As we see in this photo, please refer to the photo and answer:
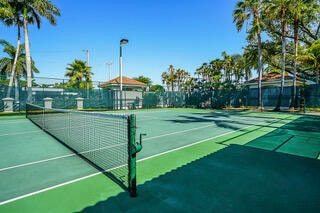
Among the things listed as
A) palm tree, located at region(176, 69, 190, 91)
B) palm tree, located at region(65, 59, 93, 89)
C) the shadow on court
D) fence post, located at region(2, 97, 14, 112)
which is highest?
palm tree, located at region(176, 69, 190, 91)

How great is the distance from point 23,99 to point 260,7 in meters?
A: 23.7

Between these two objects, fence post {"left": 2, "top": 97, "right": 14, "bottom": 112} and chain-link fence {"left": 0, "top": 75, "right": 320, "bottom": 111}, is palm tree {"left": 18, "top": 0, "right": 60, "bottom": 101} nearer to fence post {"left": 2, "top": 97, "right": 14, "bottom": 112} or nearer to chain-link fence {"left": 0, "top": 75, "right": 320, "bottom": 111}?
Answer: chain-link fence {"left": 0, "top": 75, "right": 320, "bottom": 111}

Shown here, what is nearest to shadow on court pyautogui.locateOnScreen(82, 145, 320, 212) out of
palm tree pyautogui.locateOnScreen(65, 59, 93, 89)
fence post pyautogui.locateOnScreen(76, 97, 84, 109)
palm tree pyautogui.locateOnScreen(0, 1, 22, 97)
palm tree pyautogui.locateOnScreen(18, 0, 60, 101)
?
fence post pyautogui.locateOnScreen(76, 97, 84, 109)

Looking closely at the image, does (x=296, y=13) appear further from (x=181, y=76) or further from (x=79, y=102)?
(x=181, y=76)

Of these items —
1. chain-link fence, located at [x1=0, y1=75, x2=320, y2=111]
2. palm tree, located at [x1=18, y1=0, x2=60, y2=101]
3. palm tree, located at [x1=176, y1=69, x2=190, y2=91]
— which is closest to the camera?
chain-link fence, located at [x1=0, y1=75, x2=320, y2=111]

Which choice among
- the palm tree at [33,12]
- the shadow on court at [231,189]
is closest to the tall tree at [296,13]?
the shadow on court at [231,189]

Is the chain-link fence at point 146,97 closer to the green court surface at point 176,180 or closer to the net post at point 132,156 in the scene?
the green court surface at point 176,180

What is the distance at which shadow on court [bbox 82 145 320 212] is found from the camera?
2.78 m

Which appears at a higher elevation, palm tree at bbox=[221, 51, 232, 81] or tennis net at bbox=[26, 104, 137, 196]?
palm tree at bbox=[221, 51, 232, 81]

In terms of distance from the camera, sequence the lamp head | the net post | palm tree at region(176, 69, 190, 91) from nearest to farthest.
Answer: the net post < the lamp head < palm tree at region(176, 69, 190, 91)

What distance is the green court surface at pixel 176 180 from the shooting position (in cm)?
283

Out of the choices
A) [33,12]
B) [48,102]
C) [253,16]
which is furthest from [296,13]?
[33,12]

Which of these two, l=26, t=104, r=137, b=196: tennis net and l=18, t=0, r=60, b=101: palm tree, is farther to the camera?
l=18, t=0, r=60, b=101: palm tree

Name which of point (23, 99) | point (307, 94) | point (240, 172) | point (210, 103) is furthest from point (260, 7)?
point (23, 99)
